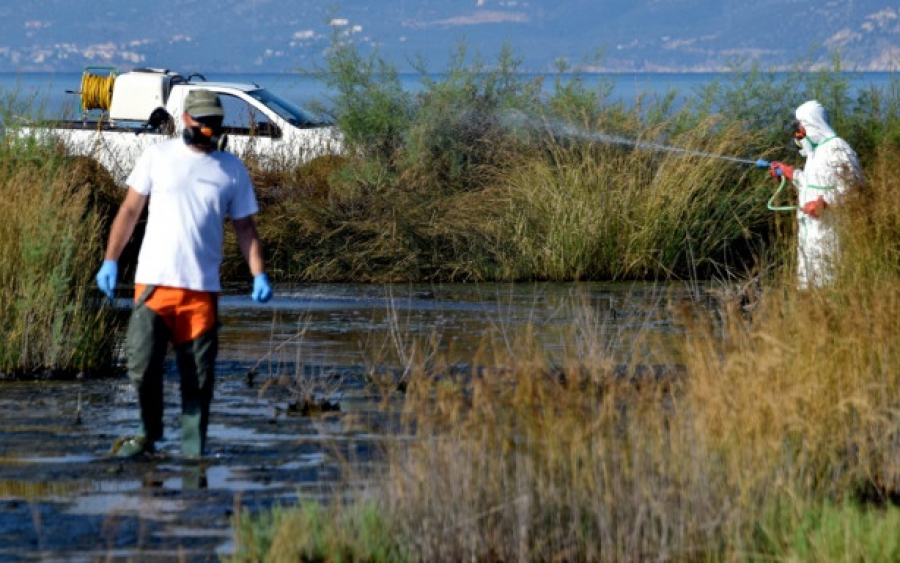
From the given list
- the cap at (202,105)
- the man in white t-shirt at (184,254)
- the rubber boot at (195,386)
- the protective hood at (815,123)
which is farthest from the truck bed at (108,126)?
the rubber boot at (195,386)

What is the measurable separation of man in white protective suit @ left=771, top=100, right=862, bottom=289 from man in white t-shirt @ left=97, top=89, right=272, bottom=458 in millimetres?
3752

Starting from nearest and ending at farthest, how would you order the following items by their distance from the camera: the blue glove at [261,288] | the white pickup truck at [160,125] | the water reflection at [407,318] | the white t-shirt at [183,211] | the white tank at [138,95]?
the white t-shirt at [183,211] → the blue glove at [261,288] → the water reflection at [407,318] → the white pickup truck at [160,125] → the white tank at [138,95]

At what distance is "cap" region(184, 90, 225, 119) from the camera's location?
9305mm

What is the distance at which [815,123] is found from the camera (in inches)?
548

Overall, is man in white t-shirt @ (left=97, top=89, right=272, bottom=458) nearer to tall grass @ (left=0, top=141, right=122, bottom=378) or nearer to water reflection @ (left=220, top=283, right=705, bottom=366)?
tall grass @ (left=0, top=141, right=122, bottom=378)

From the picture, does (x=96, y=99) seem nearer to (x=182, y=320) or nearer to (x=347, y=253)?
(x=347, y=253)

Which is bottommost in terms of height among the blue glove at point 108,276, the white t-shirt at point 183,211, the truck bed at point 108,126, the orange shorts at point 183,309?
the orange shorts at point 183,309

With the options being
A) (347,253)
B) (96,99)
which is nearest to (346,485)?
(347,253)

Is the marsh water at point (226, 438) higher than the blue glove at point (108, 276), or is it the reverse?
the blue glove at point (108, 276)

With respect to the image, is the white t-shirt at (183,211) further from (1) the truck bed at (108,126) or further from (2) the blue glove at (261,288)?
(1) the truck bed at (108,126)

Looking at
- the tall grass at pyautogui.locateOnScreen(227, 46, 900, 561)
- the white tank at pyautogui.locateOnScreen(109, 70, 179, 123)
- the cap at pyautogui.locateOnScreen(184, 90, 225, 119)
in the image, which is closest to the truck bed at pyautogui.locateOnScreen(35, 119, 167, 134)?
the white tank at pyautogui.locateOnScreen(109, 70, 179, 123)

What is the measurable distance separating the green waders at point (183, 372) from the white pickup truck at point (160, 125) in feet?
28.2

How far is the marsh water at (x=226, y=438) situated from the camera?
7906mm

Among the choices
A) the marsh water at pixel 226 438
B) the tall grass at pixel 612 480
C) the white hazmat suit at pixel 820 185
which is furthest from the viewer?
the white hazmat suit at pixel 820 185
